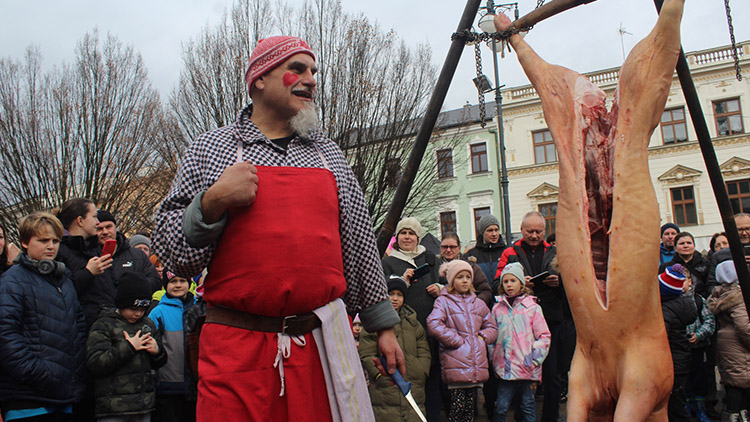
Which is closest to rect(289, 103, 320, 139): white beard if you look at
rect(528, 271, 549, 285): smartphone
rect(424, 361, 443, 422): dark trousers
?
rect(528, 271, 549, 285): smartphone

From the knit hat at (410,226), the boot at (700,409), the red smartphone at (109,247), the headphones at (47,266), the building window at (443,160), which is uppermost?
the building window at (443,160)

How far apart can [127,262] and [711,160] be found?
192 inches

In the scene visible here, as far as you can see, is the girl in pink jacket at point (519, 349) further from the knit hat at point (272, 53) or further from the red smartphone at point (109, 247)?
the knit hat at point (272, 53)

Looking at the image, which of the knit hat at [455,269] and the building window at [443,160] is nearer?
the knit hat at [455,269]

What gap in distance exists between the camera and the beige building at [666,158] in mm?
27156

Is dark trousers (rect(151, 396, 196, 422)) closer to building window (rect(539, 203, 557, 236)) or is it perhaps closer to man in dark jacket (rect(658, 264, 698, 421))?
man in dark jacket (rect(658, 264, 698, 421))

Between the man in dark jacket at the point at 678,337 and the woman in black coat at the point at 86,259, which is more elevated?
the woman in black coat at the point at 86,259

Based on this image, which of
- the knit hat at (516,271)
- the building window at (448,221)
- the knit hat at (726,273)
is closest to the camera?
the knit hat at (516,271)

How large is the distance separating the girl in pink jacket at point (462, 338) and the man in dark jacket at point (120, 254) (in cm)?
290

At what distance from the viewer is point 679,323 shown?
558 cm

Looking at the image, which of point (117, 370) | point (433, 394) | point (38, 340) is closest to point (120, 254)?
point (117, 370)

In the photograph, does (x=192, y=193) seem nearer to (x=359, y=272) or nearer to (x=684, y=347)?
(x=359, y=272)

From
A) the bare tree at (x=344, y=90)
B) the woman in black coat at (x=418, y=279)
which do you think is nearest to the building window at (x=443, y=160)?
the bare tree at (x=344, y=90)

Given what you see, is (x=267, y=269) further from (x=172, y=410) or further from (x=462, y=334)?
(x=462, y=334)
